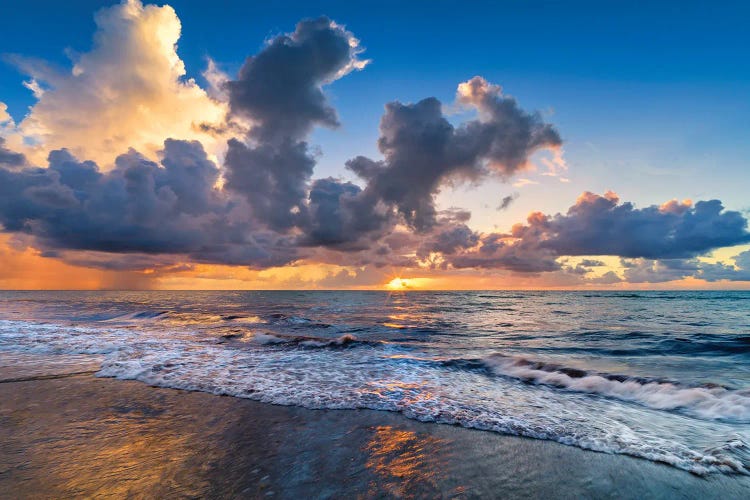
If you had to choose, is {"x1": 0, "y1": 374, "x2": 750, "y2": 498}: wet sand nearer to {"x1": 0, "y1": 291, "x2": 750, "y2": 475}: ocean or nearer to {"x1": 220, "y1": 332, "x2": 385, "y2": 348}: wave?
{"x1": 0, "y1": 291, "x2": 750, "y2": 475}: ocean

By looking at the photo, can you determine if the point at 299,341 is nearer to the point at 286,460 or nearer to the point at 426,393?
the point at 426,393

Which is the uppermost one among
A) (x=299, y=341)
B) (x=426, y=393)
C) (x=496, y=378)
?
(x=426, y=393)

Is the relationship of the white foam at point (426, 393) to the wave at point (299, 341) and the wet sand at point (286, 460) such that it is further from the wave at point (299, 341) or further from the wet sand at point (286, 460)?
the wave at point (299, 341)

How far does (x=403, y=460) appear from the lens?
5301 mm

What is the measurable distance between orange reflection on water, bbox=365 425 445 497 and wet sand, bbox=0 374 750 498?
0.7 inches

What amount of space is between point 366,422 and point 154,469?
3562 millimetres

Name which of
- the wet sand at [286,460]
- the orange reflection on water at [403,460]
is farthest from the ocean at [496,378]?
the orange reflection on water at [403,460]

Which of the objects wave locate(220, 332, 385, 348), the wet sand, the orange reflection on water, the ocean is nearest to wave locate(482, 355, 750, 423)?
A: the ocean

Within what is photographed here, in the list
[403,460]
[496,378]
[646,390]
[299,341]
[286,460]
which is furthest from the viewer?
[299,341]

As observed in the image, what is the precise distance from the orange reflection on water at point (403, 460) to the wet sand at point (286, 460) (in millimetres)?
17

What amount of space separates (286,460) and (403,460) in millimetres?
1677

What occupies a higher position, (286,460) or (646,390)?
(286,460)

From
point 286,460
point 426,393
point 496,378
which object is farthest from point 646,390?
point 286,460

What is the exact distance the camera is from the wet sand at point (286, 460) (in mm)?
4422
